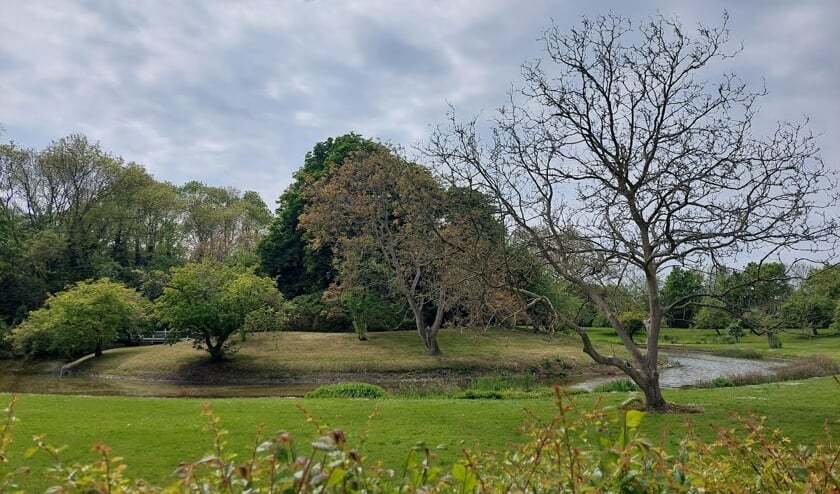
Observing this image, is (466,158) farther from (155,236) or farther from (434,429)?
(155,236)

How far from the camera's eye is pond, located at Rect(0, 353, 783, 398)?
2473cm

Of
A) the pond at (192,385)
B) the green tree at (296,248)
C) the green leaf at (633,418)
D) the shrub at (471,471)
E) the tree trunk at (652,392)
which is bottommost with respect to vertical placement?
the pond at (192,385)

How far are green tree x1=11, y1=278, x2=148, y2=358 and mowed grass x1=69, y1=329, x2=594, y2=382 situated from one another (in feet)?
4.82

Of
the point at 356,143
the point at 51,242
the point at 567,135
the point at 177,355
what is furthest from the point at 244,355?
the point at 567,135

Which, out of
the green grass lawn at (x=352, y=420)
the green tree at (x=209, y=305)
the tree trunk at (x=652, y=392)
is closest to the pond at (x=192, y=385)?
the green tree at (x=209, y=305)

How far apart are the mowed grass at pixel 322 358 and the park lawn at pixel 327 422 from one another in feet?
46.9

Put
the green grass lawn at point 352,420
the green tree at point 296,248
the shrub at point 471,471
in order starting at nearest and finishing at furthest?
the shrub at point 471,471
the green grass lawn at point 352,420
the green tree at point 296,248

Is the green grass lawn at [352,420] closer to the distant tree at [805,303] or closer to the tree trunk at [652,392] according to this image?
the tree trunk at [652,392]

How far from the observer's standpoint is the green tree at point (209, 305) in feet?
101

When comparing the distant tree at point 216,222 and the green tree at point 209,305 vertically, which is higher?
the distant tree at point 216,222

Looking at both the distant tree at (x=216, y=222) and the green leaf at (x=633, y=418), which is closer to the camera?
the green leaf at (x=633, y=418)

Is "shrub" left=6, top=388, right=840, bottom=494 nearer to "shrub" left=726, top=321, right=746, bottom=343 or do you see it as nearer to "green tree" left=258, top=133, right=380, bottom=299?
"green tree" left=258, top=133, right=380, bottom=299

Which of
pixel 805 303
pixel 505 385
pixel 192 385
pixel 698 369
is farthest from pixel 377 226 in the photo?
pixel 805 303

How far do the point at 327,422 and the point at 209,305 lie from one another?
2109 cm
